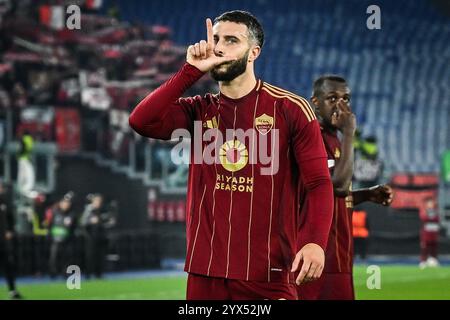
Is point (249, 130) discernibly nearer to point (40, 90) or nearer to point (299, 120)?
point (299, 120)

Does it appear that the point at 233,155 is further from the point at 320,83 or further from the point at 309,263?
the point at 320,83

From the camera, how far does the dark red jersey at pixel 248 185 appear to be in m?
4.24

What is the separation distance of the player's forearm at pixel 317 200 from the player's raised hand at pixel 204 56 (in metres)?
0.62

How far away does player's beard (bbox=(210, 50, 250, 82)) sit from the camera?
4172 millimetres

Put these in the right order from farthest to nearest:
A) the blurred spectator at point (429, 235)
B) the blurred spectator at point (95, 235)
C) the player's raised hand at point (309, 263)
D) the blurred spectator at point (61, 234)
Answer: the blurred spectator at point (429, 235) → the blurred spectator at point (61, 234) → the blurred spectator at point (95, 235) → the player's raised hand at point (309, 263)

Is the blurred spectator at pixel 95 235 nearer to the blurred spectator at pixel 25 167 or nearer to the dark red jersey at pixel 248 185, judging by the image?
the blurred spectator at pixel 25 167

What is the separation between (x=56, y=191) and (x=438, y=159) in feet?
34.3

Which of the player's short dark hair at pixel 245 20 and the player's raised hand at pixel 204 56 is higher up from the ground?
the player's short dark hair at pixel 245 20

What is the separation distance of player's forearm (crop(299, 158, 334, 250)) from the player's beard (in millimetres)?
522

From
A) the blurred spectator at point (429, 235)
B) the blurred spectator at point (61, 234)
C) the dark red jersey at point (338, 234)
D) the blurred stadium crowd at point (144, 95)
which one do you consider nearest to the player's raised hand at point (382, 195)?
the dark red jersey at point (338, 234)

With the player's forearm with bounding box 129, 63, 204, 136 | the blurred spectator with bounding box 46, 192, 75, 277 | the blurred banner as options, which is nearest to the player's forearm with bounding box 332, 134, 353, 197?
the player's forearm with bounding box 129, 63, 204, 136

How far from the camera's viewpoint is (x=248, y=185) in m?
4.27

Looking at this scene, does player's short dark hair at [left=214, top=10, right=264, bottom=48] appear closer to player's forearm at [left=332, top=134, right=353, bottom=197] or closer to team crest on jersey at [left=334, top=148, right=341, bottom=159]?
player's forearm at [left=332, top=134, right=353, bottom=197]

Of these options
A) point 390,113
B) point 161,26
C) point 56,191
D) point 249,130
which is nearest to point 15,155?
point 56,191
